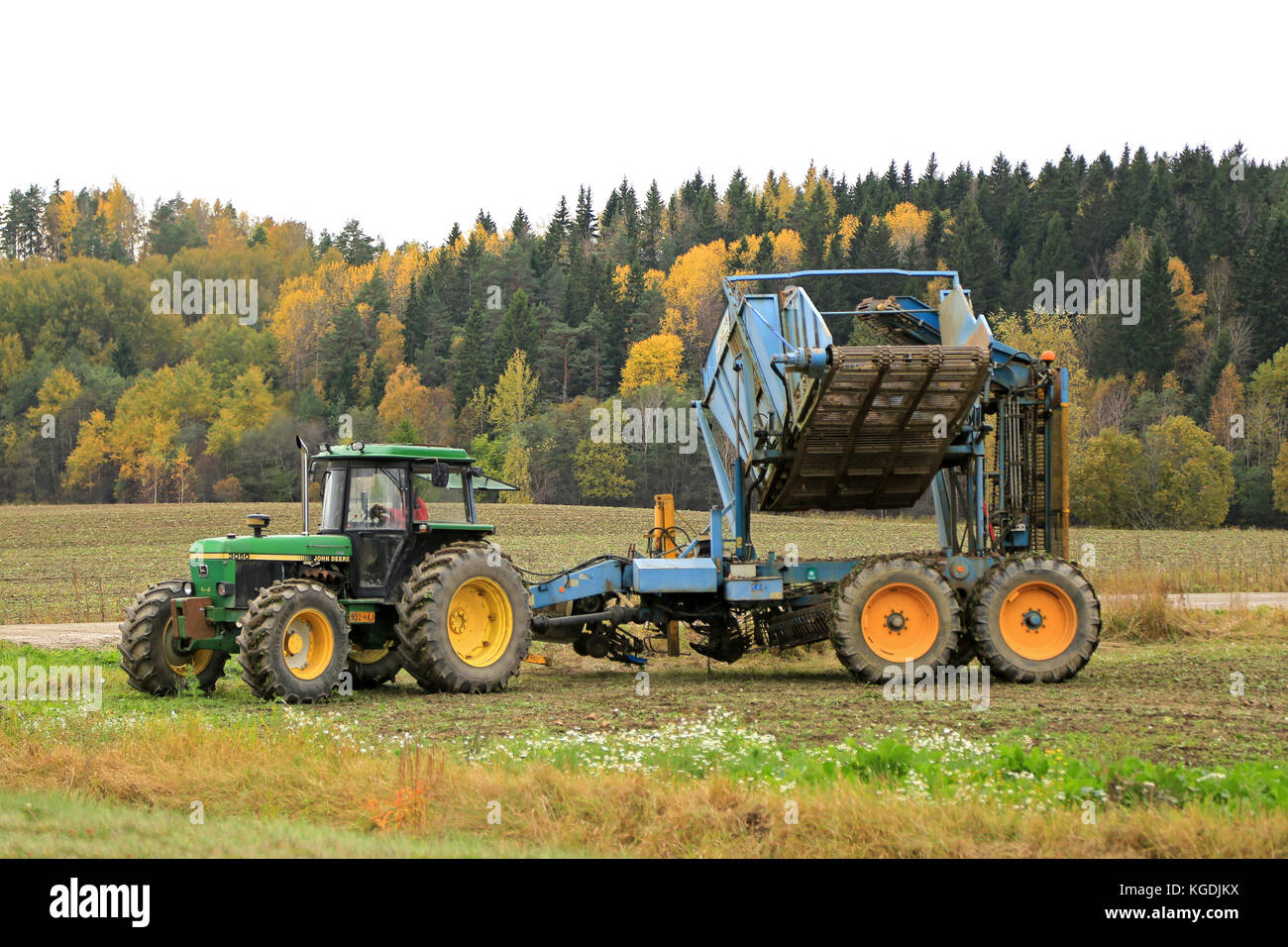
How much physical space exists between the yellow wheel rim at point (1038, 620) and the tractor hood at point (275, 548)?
25.6 feet

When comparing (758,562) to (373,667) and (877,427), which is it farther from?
(373,667)

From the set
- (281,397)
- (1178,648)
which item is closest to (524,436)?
(281,397)

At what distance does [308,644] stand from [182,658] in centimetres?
188

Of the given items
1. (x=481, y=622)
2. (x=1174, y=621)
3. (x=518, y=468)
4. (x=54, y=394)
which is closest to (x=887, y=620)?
(x=481, y=622)

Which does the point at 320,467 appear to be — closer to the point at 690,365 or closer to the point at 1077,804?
the point at 1077,804

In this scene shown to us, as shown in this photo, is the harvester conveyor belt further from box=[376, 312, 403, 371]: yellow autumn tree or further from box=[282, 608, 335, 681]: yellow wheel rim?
box=[376, 312, 403, 371]: yellow autumn tree

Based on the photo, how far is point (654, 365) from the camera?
84.5 metres

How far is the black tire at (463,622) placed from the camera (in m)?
13.8

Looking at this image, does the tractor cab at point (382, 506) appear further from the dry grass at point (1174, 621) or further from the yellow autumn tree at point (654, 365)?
the yellow autumn tree at point (654, 365)

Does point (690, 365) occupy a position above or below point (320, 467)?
above

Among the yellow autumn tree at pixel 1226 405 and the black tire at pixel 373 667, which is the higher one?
the yellow autumn tree at pixel 1226 405

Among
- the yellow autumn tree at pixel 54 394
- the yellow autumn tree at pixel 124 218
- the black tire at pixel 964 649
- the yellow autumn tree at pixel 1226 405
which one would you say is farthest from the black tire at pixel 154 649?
the yellow autumn tree at pixel 124 218
